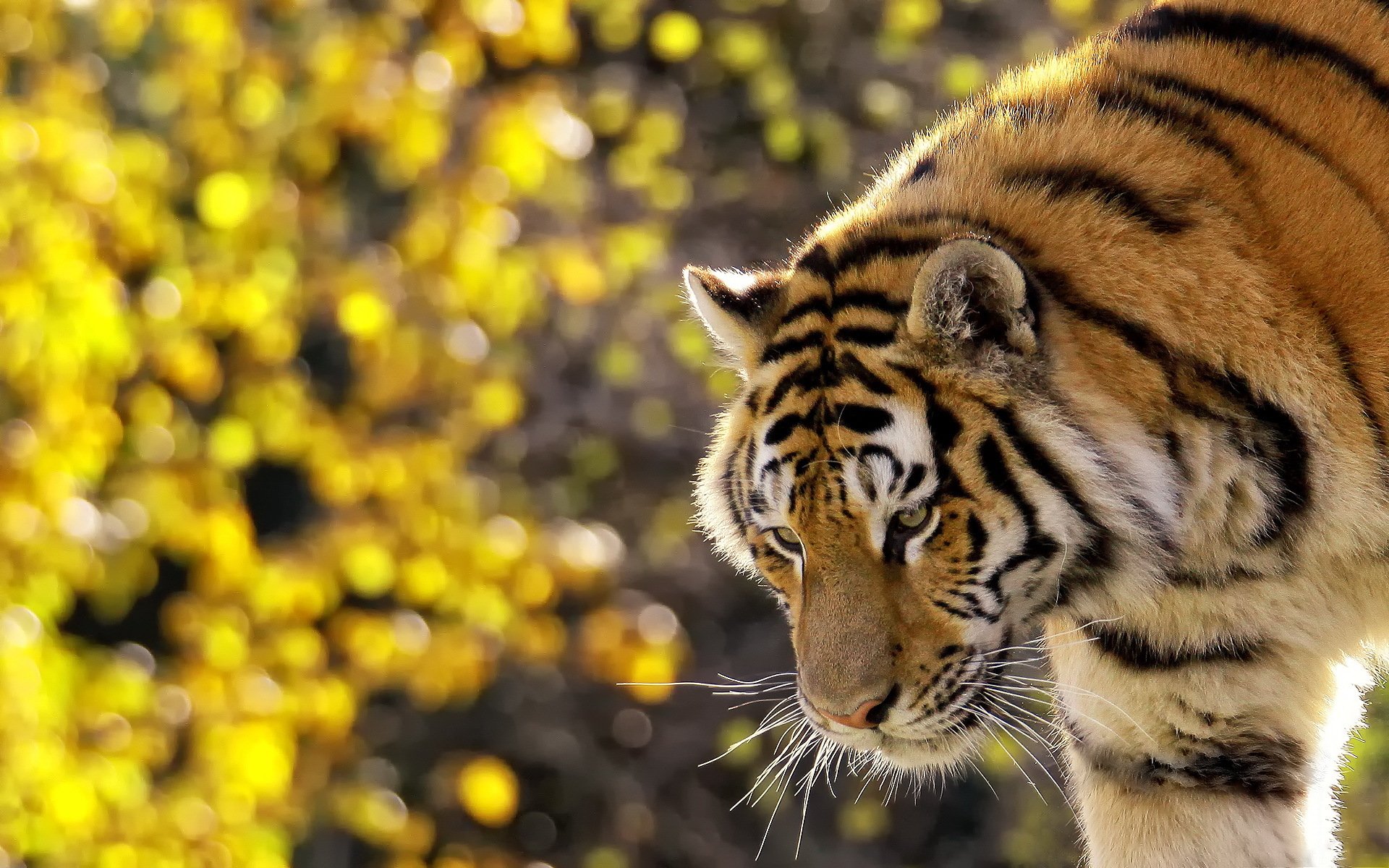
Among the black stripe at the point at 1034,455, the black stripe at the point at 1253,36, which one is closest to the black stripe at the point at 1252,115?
the black stripe at the point at 1253,36

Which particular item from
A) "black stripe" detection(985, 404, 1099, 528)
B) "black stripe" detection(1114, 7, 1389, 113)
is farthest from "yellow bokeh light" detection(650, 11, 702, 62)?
"black stripe" detection(985, 404, 1099, 528)

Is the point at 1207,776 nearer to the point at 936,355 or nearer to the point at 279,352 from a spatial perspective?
the point at 936,355

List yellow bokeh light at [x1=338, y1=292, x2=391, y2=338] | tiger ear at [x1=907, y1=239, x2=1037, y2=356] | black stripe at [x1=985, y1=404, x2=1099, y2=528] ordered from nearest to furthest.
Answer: tiger ear at [x1=907, y1=239, x2=1037, y2=356]
black stripe at [x1=985, y1=404, x2=1099, y2=528]
yellow bokeh light at [x1=338, y1=292, x2=391, y2=338]

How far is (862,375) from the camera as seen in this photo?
2.11 meters

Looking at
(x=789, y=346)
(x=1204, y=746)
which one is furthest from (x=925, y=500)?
(x=1204, y=746)

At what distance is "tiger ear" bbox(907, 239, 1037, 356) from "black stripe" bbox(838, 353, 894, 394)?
0.08 meters

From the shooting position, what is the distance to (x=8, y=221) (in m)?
4.96

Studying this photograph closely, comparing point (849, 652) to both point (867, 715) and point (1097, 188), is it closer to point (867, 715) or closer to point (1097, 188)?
point (867, 715)

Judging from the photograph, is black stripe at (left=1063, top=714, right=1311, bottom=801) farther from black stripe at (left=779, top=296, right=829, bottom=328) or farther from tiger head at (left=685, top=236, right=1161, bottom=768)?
black stripe at (left=779, top=296, right=829, bottom=328)

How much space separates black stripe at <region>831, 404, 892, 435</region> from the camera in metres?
2.05

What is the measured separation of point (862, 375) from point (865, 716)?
1.47 feet

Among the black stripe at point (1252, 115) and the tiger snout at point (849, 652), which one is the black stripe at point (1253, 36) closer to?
the black stripe at point (1252, 115)

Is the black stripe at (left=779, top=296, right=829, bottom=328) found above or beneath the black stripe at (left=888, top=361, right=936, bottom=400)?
above

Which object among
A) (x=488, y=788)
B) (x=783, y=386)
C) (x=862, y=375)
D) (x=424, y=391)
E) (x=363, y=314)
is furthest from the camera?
(x=424, y=391)
